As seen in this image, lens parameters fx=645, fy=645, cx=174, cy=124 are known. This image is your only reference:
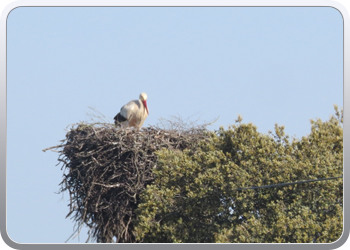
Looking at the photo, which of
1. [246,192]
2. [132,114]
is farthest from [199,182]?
[132,114]

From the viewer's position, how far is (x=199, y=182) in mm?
10453

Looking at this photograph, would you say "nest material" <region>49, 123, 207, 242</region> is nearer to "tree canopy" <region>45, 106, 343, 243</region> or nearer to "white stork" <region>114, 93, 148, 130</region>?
"tree canopy" <region>45, 106, 343, 243</region>

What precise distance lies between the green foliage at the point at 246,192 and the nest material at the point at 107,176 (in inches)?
10.9

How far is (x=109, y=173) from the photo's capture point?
430 inches

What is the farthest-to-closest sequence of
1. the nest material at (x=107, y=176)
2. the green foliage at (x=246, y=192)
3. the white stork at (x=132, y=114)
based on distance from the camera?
the white stork at (x=132, y=114) → the nest material at (x=107, y=176) → the green foliage at (x=246, y=192)

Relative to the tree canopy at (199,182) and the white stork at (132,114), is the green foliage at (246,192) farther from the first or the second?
the white stork at (132,114)

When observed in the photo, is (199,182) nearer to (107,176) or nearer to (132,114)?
(107,176)

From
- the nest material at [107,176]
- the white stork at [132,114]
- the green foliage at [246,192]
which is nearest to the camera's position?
the green foliage at [246,192]

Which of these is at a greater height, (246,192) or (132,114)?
(132,114)

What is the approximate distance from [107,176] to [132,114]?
2.44 meters

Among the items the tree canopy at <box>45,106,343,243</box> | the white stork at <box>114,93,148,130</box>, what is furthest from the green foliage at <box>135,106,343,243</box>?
the white stork at <box>114,93,148,130</box>

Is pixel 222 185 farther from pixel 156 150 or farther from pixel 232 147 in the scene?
pixel 156 150

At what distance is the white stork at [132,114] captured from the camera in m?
13.0

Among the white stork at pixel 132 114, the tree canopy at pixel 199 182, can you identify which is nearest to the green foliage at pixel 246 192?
the tree canopy at pixel 199 182
